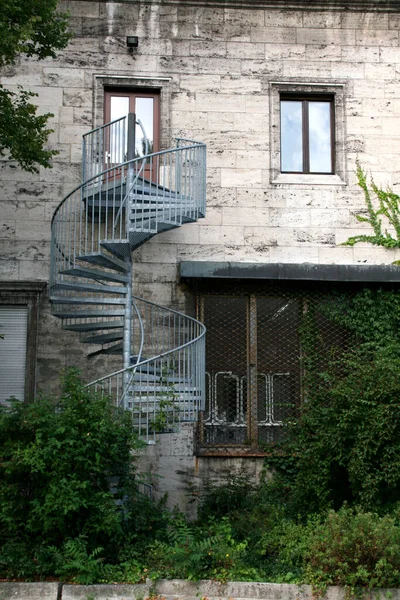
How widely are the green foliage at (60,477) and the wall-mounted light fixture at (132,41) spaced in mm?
5769

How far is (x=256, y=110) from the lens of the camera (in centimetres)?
1238

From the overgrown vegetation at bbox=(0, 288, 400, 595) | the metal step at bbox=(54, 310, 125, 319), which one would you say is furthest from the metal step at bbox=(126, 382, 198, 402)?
the metal step at bbox=(54, 310, 125, 319)

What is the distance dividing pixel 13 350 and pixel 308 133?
523cm

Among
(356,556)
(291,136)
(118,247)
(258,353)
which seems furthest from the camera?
(291,136)

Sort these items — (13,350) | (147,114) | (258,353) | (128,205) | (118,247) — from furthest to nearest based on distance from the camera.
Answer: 1. (147,114)
2. (258,353)
3. (13,350)
4. (118,247)
5. (128,205)

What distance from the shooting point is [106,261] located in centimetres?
1060

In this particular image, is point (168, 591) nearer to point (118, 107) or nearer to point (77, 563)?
point (77, 563)

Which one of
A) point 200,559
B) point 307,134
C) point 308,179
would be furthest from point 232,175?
point 200,559

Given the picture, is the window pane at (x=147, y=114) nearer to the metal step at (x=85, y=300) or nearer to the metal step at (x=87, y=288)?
the metal step at (x=87, y=288)

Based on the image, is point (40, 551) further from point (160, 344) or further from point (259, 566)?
point (160, 344)

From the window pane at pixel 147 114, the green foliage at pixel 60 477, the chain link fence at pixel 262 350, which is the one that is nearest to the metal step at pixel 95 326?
the chain link fence at pixel 262 350

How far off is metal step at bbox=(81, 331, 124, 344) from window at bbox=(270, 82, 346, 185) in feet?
11.1

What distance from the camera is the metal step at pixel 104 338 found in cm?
1081

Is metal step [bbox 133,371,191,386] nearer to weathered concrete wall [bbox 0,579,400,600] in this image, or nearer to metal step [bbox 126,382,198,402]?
metal step [bbox 126,382,198,402]
